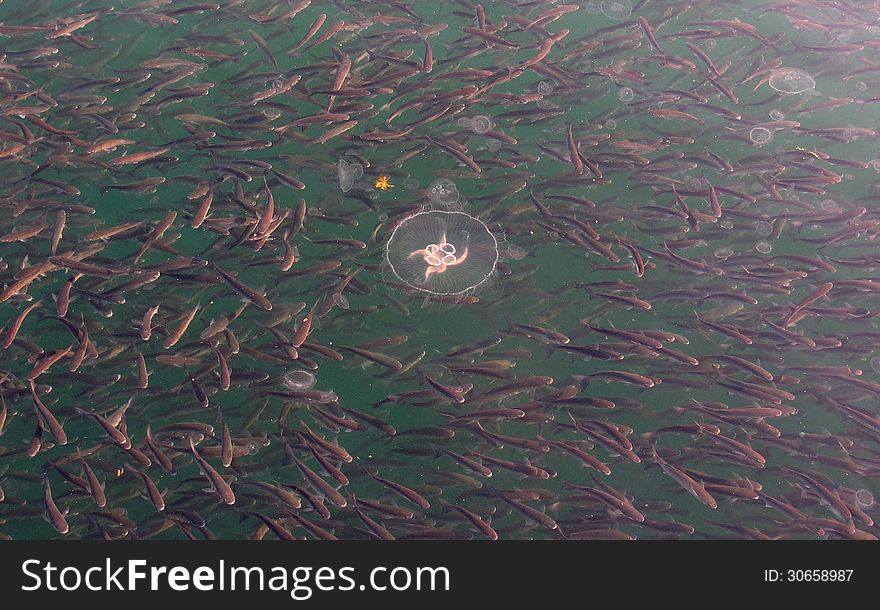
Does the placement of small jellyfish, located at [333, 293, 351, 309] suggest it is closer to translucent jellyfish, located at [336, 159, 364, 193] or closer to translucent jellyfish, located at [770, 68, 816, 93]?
translucent jellyfish, located at [336, 159, 364, 193]

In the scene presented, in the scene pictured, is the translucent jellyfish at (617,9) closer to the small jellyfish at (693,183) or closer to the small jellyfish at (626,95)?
the small jellyfish at (626,95)

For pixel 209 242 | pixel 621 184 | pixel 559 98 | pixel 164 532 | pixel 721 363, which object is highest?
pixel 559 98

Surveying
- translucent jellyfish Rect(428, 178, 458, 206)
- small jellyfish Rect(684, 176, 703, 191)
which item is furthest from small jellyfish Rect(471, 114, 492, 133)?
small jellyfish Rect(684, 176, 703, 191)

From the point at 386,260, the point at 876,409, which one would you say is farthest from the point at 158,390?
the point at 876,409

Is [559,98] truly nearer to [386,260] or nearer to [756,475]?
[386,260]

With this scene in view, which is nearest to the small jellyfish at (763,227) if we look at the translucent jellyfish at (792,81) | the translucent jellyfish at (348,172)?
the translucent jellyfish at (792,81)

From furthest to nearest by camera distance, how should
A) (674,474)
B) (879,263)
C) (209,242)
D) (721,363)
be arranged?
(209,242) → (879,263) → (721,363) → (674,474)

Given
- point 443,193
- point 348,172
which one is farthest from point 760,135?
point 348,172
